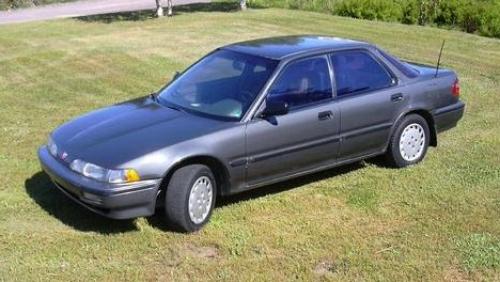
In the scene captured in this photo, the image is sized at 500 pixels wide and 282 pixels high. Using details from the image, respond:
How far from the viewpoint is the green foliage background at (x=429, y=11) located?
1933 centimetres

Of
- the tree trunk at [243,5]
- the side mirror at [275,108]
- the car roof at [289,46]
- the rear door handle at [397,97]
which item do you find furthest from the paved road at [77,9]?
the side mirror at [275,108]

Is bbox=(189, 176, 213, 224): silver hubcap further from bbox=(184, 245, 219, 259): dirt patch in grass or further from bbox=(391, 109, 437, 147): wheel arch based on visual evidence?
bbox=(391, 109, 437, 147): wheel arch

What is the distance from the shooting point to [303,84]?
5930 mm

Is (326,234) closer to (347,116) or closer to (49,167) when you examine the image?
(347,116)

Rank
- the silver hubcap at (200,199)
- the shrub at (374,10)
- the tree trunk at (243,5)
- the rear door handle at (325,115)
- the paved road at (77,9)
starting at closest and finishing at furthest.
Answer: the silver hubcap at (200,199) → the rear door handle at (325,115) → the shrub at (374,10) → the tree trunk at (243,5) → the paved road at (77,9)

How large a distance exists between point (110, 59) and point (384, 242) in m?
8.63

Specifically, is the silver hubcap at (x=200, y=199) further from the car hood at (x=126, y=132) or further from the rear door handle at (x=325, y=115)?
the rear door handle at (x=325, y=115)

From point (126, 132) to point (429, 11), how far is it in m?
16.9

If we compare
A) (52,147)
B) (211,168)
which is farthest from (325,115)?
(52,147)

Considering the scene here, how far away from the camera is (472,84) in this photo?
10969 millimetres

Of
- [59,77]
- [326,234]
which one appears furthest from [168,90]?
[59,77]

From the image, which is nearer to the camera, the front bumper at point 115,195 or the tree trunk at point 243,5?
the front bumper at point 115,195

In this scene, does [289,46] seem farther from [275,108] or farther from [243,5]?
[243,5]

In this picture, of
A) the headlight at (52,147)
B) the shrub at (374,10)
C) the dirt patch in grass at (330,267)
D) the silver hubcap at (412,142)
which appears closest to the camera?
the dirt patch in grass at (330,267)
